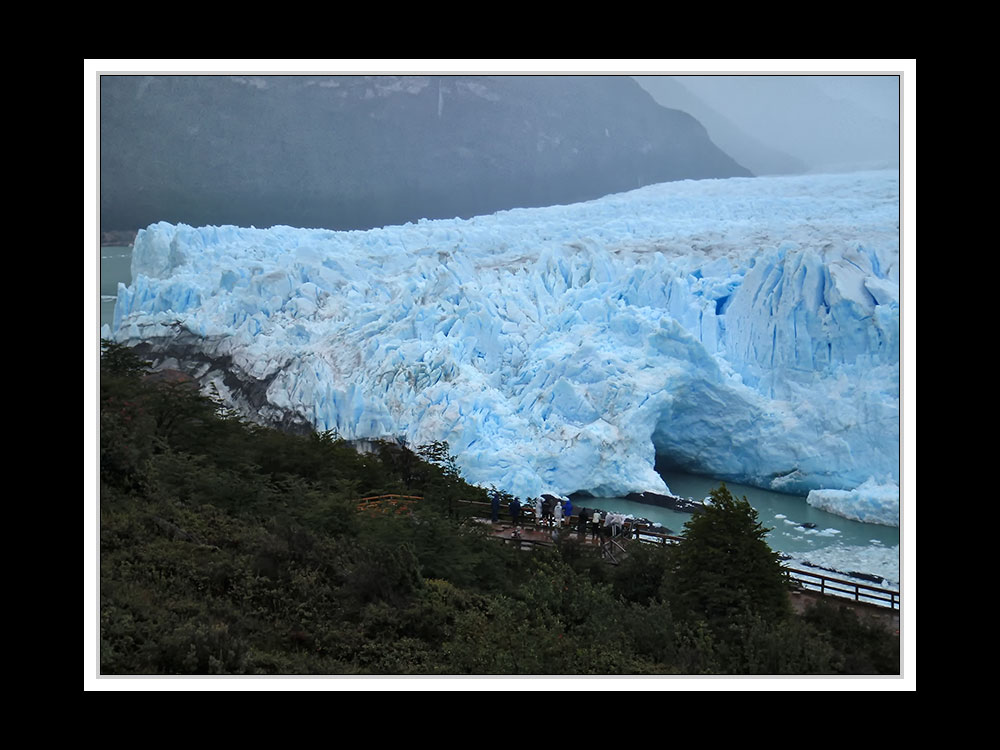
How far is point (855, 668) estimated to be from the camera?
5.05 meters

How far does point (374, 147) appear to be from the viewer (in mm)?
6785

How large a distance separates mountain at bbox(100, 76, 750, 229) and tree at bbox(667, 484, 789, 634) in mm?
2623

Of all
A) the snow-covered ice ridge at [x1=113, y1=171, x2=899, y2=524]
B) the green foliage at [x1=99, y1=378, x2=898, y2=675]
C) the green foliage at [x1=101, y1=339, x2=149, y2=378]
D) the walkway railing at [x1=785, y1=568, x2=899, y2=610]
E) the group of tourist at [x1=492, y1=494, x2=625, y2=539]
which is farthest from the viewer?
the snow-covered ice ridge at [x1=113, y1=171, x2=899, y2=524]

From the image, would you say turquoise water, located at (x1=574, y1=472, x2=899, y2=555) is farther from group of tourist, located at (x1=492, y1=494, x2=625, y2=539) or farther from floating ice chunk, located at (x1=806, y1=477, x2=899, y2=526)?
group of tourist, located at (x1=492, y1=494, x2=625, y2=539)

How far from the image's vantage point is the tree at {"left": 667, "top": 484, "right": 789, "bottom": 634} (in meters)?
5.26

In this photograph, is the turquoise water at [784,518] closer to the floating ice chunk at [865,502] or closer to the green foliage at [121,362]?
the floating ice chunk at [865,502]

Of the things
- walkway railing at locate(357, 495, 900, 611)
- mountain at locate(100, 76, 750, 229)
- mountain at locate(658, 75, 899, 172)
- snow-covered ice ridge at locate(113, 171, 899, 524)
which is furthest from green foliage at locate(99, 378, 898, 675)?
mountain at locate(658, 75, 899, 172)

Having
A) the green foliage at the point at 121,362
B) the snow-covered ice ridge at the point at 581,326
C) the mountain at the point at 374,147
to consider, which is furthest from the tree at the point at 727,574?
the green foliage at the point at 121,362

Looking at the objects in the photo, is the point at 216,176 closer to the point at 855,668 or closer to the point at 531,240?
the point at 531,240

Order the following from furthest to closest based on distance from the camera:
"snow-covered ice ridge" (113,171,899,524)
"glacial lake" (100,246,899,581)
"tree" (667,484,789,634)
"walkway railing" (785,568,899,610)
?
"snow-covered ice ridge" (113,171,899,524), "glacial lake" (100,246,899,581), "walkway railing" (785,568,899,610), "tree" (667,484,789,634)

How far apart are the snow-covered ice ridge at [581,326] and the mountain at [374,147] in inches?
12.6

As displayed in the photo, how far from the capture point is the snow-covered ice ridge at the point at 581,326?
7086 millimetres

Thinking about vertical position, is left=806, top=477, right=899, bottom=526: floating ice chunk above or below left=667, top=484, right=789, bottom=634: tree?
above
